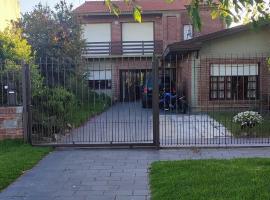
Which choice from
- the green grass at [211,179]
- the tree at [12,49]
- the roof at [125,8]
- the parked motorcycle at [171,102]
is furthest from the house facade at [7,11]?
the green grass at [211,179]

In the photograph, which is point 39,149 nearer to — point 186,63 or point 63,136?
point 63,136

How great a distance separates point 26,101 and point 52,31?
810cm

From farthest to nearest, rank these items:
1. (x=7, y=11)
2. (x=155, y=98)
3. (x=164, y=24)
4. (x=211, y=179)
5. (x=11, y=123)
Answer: (x=164, y=24), (x=7, y=11), (x=11, y=123), (x=155, y=98), (x=211, y=179)

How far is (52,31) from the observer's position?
1817cm

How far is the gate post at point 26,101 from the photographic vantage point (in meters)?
10.5

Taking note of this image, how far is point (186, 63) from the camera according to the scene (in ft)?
64.6

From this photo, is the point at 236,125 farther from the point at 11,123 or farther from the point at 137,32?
the point at 137,32

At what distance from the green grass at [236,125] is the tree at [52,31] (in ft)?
23.8

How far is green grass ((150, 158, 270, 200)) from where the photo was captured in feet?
20.3

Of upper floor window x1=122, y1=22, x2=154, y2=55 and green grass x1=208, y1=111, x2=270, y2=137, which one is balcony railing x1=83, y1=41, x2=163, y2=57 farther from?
green grass x1=208, y1=111, x2=270, y2=137

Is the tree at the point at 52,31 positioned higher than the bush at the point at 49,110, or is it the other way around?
the tree at the point at 52,31

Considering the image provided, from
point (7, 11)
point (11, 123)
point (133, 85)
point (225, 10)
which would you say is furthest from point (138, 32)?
point (225, 10)

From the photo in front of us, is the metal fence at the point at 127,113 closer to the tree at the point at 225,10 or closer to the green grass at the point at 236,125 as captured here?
the green grass at the point at 236,125

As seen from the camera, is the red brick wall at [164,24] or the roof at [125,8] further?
the red brick wall at [164,24]
